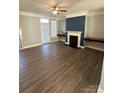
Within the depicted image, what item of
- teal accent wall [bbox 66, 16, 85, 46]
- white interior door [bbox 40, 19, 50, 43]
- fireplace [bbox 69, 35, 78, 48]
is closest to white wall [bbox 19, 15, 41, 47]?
white interior door [bbox 40, 19, 50, 43]

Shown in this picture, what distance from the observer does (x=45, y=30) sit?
923 cm

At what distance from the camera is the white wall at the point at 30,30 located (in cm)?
684

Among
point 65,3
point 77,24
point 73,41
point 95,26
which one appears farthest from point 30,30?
point 95,26

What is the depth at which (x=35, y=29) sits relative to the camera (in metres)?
8.03

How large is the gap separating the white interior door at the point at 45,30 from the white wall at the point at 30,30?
52 cm

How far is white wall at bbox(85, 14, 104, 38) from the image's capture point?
6586 mm

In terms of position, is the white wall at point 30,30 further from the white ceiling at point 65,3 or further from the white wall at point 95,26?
the white wall at point 95,26

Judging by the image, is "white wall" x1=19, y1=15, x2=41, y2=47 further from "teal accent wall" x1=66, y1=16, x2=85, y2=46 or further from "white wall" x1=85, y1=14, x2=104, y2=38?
"white wall" x1=85, y1=14, x2=104, y2=38

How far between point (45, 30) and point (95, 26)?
178 inches

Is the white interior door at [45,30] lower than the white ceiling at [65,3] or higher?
lower

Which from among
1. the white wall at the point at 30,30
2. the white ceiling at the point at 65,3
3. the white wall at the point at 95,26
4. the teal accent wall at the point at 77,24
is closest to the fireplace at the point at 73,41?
the teal accent wall at the point at 77,24

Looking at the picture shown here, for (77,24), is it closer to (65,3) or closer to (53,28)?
(53,28)
